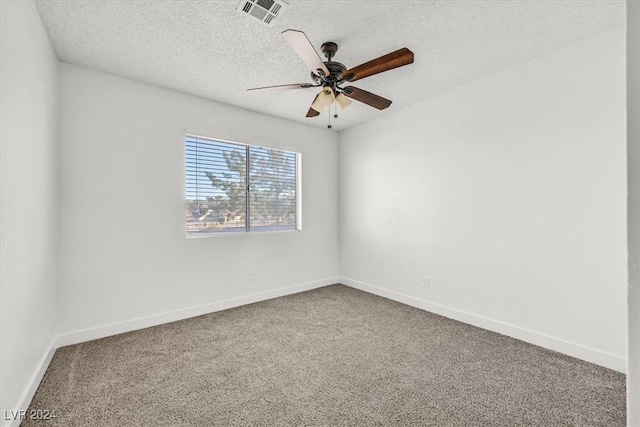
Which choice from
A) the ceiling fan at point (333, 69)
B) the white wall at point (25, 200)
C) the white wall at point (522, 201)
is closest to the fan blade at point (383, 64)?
the ceiling fan at point (333, 69)

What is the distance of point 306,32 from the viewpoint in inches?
87.9

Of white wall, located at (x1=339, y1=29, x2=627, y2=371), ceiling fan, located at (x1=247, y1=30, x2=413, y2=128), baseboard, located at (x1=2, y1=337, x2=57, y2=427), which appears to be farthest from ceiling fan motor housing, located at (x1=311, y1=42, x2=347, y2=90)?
baseboard, located at (x1=2, y1=337, x2=57, y2=427)

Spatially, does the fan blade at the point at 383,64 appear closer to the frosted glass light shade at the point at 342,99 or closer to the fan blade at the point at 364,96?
the fan blade at the point at 364,96

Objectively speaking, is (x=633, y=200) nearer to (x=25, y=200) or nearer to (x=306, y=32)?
(x=306, y=32)

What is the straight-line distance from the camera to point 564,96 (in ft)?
8.00

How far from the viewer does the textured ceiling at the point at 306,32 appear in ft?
6.57

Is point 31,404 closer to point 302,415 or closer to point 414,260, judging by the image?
point 302,415

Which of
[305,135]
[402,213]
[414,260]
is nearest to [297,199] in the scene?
[305,135]

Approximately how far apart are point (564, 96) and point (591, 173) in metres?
0.66

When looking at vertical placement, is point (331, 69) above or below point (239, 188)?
above

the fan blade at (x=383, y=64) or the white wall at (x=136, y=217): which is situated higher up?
the fan blade at (x=383, y=64)

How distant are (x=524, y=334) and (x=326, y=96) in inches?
106

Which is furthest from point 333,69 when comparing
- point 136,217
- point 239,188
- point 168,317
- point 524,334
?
point 168,317

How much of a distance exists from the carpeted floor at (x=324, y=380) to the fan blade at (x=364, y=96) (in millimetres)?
2141
